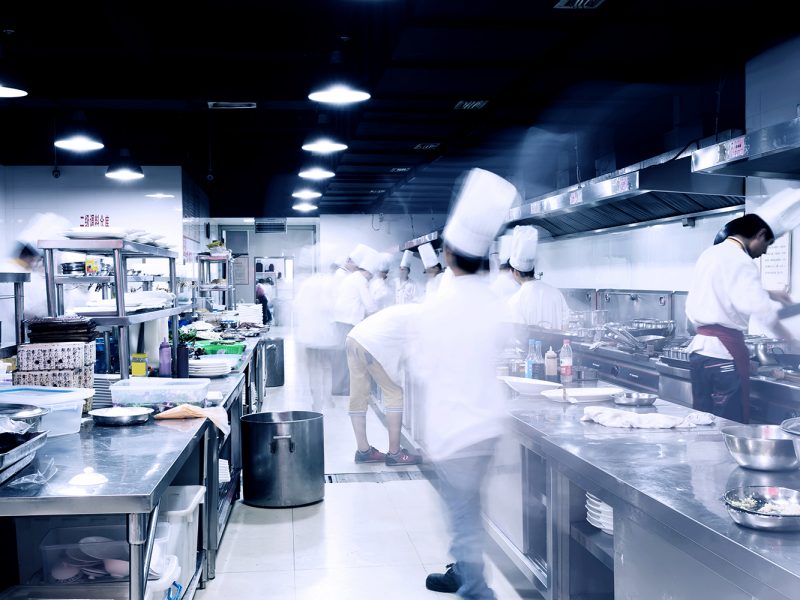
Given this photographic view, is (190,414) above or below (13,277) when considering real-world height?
below

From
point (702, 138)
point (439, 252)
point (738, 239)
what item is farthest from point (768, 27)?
point (439, 252)

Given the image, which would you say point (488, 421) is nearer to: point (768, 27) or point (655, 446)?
point (655, 446)

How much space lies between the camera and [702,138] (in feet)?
17.9

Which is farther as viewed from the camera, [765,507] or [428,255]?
[428,255]

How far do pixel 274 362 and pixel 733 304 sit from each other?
20.4 ft

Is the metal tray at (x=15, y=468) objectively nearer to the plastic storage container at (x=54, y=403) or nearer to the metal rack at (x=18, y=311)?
the plastic storage container at (x=54, y=403)

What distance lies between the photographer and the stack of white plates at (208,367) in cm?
426

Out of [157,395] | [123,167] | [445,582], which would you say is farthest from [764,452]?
[123,167]

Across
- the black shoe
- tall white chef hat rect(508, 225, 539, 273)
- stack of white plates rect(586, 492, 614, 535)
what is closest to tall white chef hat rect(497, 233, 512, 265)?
tall white chef hat rect(508, 225, 539, 273)

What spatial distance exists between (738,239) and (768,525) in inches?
106

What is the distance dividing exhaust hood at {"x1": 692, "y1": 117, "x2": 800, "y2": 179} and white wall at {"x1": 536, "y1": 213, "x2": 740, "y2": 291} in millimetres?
1988

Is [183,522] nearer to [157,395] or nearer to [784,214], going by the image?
[157,395]

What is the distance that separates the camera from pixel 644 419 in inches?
108

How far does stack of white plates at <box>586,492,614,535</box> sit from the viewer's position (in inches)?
97.6
